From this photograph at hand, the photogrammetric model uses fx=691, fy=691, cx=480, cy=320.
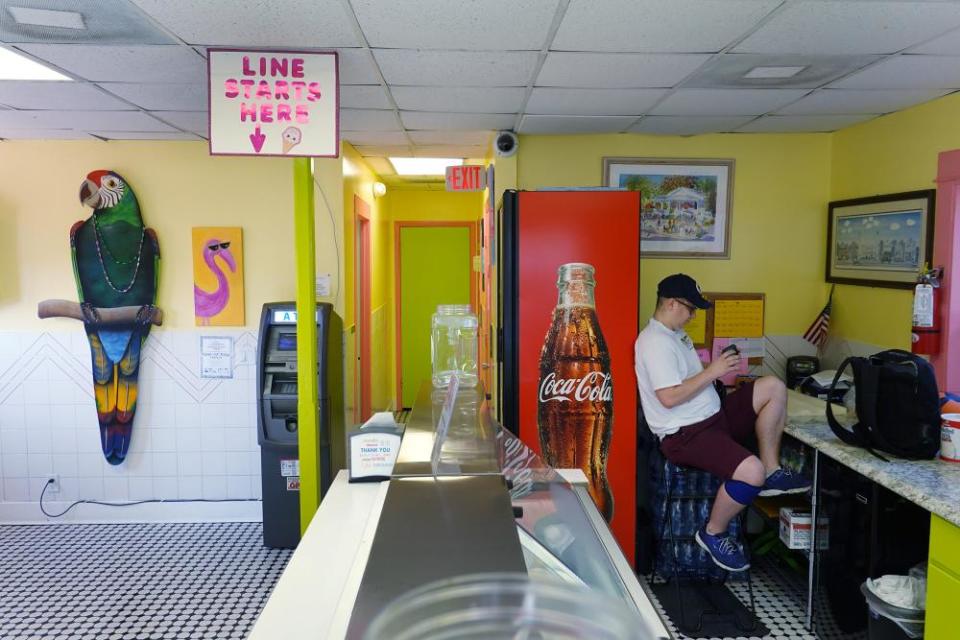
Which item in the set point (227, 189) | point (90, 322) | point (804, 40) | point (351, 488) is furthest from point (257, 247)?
point (804, 40)

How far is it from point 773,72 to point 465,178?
203 cm

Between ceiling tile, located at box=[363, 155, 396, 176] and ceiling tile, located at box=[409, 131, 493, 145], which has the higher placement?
ceiling tile, located at box=[363, 155, 396, 176]

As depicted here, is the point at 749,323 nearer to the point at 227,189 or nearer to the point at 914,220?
the point at 914,220

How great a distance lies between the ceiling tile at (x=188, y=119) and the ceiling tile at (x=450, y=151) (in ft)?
4.71

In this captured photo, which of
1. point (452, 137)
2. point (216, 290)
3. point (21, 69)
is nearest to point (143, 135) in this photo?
point (216, 290)

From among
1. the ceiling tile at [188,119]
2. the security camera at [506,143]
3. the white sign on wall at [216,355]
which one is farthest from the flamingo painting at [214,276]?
the security camera at [506,143]

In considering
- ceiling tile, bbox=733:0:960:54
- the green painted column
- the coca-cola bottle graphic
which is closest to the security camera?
the coca-cola bottle graphic

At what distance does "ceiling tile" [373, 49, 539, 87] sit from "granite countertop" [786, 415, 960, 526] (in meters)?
2.00

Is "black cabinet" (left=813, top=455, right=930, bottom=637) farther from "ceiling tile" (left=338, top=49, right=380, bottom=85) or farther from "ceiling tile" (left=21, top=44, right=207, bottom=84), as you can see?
"ceiling tile" (left=21, top=44, right=207, bottom=84)

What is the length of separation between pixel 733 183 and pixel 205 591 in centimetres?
386

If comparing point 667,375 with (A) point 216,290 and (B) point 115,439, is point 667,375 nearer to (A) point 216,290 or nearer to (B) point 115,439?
(A) point 216,290

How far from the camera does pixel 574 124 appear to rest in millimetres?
3990

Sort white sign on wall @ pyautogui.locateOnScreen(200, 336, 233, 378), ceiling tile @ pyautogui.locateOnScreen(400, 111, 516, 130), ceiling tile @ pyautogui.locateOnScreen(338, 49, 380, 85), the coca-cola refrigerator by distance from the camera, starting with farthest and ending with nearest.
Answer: white sign on wall @ pyautogui.locateOnScreen(200, 336, 233, 378) → ceiling tile @ pyautogui.locateOnScreen(400, 111, 516, 130) → the coca-cola refrigerator → ceiling tile @ pyautogui.locateOnScreen(338, 49, 380, 85)

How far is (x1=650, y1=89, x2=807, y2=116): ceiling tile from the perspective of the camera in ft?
10.8
